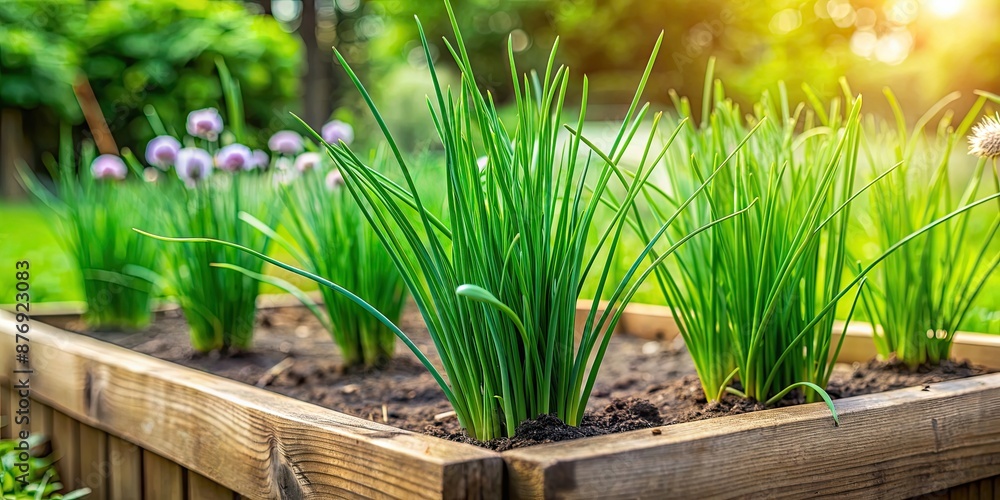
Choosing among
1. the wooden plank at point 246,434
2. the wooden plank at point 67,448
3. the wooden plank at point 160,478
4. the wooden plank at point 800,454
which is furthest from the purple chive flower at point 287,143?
the wooden plank at point 800,454

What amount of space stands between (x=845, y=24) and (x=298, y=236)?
1104cm

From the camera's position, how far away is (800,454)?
0.90m

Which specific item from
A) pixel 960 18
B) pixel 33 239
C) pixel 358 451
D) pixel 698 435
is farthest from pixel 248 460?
pixel 960 18

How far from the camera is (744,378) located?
3.68 feet

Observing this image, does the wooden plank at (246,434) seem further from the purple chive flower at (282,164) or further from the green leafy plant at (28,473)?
the purple chive flower at (282,164)

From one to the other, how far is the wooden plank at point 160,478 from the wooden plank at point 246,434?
0.09ft

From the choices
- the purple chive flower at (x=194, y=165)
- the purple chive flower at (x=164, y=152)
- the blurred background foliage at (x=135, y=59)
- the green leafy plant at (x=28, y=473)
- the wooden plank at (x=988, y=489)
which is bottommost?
the green leafy plant at (x=28, y=473)

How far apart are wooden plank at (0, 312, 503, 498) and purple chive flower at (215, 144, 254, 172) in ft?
1.66

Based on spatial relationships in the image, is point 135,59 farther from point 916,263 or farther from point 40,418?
point 916,263

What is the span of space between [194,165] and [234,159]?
0.09 meters

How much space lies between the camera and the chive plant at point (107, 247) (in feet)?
7.43

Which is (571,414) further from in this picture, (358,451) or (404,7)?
(404,7)

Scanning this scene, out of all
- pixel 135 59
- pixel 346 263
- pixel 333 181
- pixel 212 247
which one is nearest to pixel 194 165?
pixel 212 247

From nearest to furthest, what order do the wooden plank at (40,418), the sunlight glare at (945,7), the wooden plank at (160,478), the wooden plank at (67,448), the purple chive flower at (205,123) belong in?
the wooden plank at (160,478) → the wooden plank at (67,448) → the wooden plank at (40,418) → the purple chive flower at (205,123) → the sunlight glare at (945,7)
